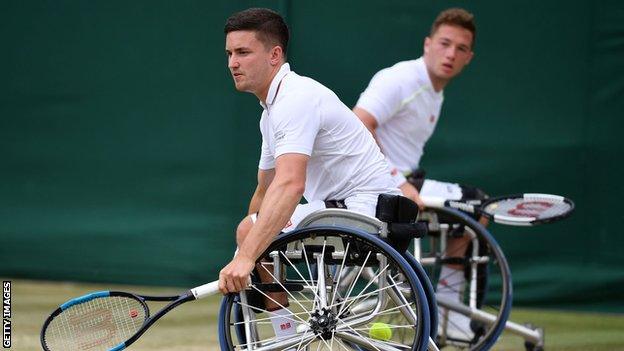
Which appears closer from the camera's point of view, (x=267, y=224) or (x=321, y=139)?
→ (x=267, y=224)

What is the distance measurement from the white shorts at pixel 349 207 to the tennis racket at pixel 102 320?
0.33m

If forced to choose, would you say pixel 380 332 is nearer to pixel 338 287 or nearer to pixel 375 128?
pixel 338 287

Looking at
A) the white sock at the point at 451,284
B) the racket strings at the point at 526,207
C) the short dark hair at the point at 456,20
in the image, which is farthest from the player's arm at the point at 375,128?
the short dark hair at the point at 456,20

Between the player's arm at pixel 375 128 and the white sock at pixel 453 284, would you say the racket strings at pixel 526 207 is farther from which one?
the white sock at pixel 453 284

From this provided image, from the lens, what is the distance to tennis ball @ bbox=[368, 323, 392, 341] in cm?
391

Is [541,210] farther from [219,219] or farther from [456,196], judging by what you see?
[219,219]

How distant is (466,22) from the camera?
211 inches

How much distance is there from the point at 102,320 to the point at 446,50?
213 centimetres

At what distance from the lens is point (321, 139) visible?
397 cm

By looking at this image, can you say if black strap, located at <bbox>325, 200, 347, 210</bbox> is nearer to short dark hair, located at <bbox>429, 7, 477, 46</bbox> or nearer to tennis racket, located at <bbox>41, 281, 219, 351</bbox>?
tennis racket, located at <bbox>41, 281, 219, 351</bbox>

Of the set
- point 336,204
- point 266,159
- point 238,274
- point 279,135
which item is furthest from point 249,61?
point 238,274

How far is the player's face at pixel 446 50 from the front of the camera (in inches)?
209

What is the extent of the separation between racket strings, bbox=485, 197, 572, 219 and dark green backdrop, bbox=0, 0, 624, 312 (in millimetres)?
1186

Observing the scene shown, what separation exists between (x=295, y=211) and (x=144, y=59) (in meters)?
2.60
